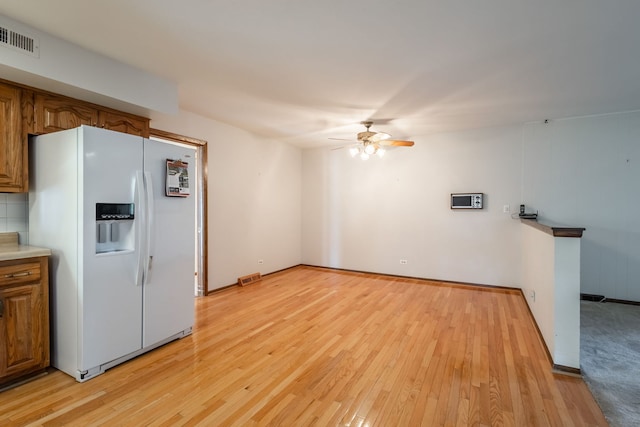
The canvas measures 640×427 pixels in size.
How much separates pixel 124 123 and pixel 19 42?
97cm

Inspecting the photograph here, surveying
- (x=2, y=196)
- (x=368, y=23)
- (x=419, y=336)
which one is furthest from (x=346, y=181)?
(x=2, y=196)

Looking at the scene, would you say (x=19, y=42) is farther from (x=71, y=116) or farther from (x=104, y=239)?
(x=104, y=239)

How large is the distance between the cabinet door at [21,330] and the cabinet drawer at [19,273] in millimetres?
48

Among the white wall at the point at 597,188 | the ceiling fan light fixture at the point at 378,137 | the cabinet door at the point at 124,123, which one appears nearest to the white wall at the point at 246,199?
the cabinet door at the point at 124,123

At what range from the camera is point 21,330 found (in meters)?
2.17

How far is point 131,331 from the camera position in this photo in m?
2.50

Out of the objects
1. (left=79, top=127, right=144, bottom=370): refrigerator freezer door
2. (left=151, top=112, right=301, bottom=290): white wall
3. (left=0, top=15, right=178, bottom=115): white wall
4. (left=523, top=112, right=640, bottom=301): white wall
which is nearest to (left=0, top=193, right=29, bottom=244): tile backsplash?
(left=79, top=127, right=144, bottom=370): refrigerator freezer door

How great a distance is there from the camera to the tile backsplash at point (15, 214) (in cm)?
249

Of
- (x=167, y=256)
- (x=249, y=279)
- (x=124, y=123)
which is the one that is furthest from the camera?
(x=249, y=279)

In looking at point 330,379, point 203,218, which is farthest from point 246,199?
point 330,379

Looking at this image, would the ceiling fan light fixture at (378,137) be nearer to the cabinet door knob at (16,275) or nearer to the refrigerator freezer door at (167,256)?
the refrigerator freezer door at (167,256)

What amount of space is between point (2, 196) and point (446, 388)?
12.8 feet

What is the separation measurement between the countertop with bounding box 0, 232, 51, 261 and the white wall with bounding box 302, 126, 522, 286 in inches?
184

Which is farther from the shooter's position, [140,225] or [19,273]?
[140,225]
